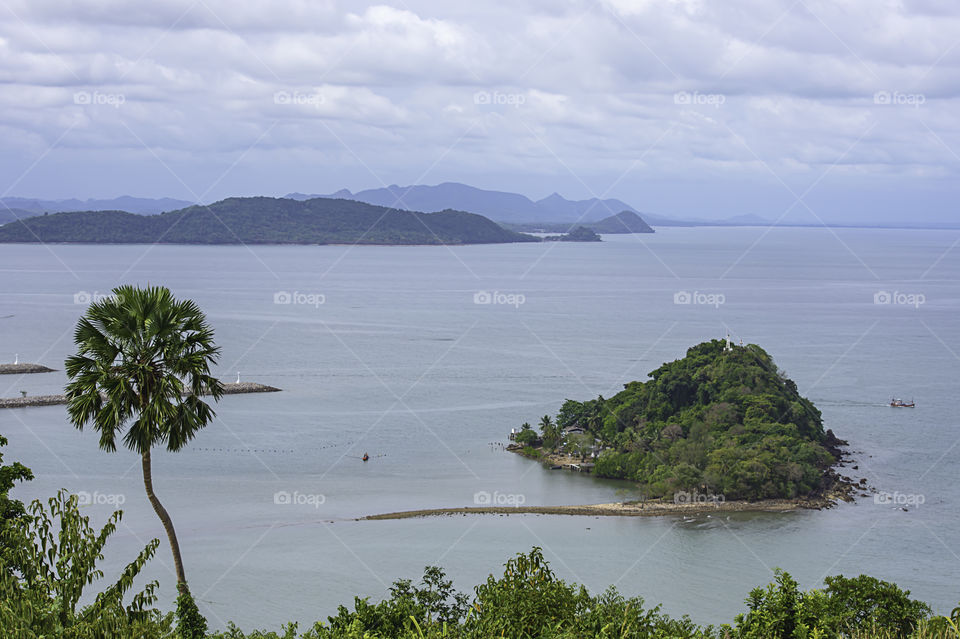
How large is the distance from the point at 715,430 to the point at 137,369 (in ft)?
115

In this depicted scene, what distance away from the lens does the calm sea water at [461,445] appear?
31.8 m

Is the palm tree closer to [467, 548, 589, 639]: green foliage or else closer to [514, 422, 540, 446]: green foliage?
[467, 548, 589, 639]: green foliage

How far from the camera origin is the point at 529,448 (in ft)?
154

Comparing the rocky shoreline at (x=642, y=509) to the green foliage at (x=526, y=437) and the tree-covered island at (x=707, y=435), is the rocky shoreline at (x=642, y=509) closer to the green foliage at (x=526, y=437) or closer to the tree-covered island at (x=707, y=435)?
the tree-covered island at (x=707, y=435)

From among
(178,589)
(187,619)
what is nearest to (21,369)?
(178,589)

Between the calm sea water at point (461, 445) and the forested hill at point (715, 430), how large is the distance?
2.07 m

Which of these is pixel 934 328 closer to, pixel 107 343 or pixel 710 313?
pixel 710 313

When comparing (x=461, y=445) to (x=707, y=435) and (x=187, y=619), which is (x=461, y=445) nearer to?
(x=707, y=435)

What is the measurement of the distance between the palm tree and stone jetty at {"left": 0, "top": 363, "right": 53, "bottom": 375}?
55386 millimetres

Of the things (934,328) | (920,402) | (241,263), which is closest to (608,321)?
(934,328)

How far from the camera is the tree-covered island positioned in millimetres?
40438

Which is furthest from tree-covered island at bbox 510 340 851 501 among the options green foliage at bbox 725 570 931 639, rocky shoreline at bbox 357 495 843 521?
green foliage at bbox 725 570 931 639

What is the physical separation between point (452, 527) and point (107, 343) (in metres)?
23.7

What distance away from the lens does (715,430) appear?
4478 cm
